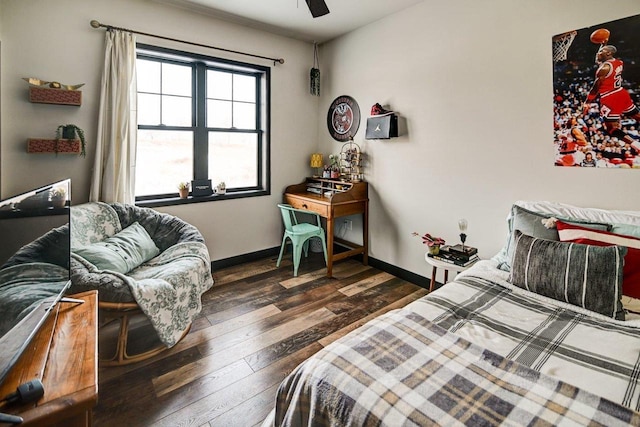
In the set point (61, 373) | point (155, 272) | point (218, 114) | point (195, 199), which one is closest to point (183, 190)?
point (195, 199)

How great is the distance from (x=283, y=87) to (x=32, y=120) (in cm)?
237

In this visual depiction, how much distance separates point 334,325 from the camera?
2.51 m

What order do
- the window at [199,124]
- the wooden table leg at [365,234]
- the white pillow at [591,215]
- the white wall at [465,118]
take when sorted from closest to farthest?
the white pillow at [591,215]
the white wall at [465,118]
the window at [199,124]
the wooden table leg at [365,234]

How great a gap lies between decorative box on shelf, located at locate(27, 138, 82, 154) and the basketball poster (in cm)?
353

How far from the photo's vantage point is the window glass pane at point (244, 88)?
3.70 metres

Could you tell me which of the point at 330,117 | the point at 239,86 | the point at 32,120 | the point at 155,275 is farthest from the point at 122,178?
the point at 330,117

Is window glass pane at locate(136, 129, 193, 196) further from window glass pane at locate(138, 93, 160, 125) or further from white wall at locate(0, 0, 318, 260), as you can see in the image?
white wall at locate(0, 0, 318, 260)

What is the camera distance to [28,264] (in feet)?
3.78

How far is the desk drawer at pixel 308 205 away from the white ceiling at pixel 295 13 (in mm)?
1889

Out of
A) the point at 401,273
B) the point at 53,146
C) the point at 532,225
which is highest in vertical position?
the point at 53,146

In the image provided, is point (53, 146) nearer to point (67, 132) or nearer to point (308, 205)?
point (67, 132)

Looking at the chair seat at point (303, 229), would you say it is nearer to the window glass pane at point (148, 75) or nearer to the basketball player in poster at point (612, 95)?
the window glass pane at point (148, 75)

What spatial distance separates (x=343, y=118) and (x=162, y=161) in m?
2.03

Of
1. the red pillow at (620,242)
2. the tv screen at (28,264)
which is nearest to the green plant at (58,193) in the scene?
the tv screen at (28,264)
